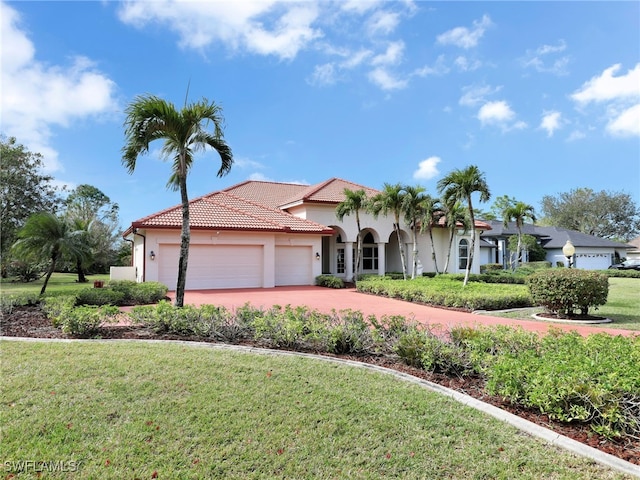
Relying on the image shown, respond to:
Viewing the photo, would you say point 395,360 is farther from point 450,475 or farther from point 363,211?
point 363,211

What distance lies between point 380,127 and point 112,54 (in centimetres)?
1424

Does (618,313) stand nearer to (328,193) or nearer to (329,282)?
(329,282)

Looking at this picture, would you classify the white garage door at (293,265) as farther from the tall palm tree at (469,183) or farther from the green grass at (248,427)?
the green grass at (248,427)

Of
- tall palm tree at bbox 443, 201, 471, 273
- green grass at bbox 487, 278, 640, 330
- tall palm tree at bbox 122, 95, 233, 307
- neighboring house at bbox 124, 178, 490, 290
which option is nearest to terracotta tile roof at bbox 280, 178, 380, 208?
neighboring house at bbox 124, 178, 490, 290

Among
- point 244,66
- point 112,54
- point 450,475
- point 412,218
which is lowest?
point 450,475

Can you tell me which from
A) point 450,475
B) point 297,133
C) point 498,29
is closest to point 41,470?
point 450,475

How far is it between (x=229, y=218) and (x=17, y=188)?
21.7 meters

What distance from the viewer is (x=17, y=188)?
29859 millimetres

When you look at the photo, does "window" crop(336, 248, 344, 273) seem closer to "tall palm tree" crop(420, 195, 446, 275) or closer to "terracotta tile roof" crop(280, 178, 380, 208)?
"terracotta tile roof" crop(280, 178, 380, 208)

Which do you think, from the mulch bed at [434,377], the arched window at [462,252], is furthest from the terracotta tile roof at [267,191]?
the mulch bed at [434,377]

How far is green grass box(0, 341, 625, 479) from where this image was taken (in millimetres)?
3277

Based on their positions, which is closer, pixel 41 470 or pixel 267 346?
pixel 41 470

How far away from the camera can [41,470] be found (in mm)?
3223

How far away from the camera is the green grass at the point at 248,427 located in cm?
328
